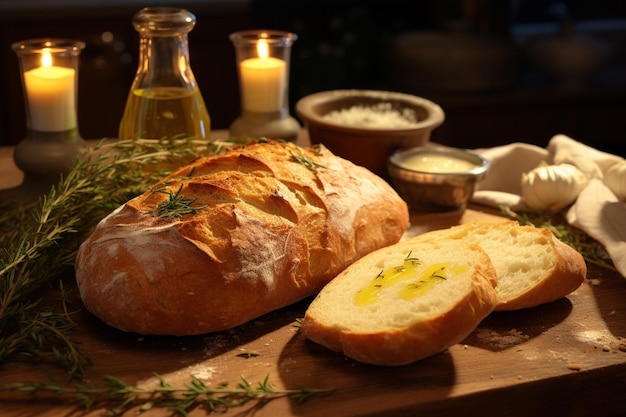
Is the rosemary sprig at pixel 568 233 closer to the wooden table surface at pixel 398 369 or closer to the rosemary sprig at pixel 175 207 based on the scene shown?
the wooden table surface at pixel 398 369

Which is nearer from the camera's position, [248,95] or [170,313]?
[170,313]

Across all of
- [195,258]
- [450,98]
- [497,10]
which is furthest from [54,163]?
[497,10]

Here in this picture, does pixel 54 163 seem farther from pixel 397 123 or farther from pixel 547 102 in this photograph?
pixel 547 102

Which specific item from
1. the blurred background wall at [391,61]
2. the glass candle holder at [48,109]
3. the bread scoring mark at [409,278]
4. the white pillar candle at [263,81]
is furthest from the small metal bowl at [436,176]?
the blurred background wall at [391,61]

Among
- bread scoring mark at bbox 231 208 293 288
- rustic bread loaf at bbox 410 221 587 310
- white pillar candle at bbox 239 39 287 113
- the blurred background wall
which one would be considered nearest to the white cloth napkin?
rustic bread loaf at bbox 410 221 587 310

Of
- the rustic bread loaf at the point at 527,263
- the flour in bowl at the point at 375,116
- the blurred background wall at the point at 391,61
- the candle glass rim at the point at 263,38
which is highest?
the candle glass rim at the point at 263,38

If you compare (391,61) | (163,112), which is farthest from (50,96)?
(391,61)

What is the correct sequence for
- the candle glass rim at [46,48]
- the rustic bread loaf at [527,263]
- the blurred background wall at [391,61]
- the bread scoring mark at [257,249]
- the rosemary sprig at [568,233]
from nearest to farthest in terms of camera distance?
the bread scoring mark at [257,249]
the rustic bread loaf at [527,263]
the rosemary sprig at [568,233]
the candle glass rim at [46,48]
the blurred background wall at [391,61]

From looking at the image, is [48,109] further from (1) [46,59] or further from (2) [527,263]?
(2) [527,263]
